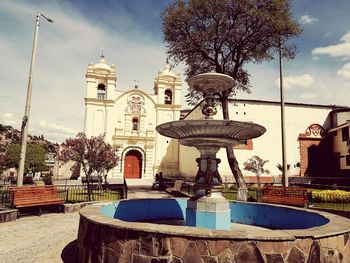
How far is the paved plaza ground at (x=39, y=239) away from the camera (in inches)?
234

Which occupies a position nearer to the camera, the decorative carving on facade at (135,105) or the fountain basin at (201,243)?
the fountain basin at (201,243)

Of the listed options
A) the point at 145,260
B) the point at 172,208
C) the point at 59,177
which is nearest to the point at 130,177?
the point at 59,177

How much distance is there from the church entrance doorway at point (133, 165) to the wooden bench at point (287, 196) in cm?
2542

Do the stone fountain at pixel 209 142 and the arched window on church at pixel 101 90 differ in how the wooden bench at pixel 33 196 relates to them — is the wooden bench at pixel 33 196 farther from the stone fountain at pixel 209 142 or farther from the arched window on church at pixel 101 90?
the arched window on church at pixel 101 90

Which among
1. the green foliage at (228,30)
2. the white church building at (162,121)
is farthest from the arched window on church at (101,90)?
the green foliage at (228,30)

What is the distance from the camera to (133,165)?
36531 mm

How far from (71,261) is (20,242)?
2137mm

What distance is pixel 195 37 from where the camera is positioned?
18156 mm

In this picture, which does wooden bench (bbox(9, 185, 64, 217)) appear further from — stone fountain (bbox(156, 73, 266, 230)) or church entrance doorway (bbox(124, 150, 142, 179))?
church entrance doorway (bbox(124, 150, 142, 179))

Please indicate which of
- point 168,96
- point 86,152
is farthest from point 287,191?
point 168,96

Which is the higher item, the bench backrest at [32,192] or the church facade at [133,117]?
the church facade at [133,117]

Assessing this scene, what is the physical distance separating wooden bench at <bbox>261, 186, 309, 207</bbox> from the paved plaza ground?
26.9 feet

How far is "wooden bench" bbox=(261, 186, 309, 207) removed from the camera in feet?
38.4

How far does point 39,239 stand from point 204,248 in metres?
5.24
